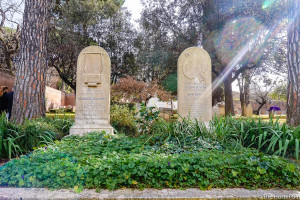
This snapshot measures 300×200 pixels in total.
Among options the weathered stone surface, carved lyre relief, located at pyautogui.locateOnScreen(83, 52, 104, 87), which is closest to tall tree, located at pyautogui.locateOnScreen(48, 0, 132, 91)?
carved lyre relief, located at pyautogui.locateOnScreen(83, 52, 104, 87)

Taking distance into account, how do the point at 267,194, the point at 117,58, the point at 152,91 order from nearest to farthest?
the point at 267,194
the point at 152,91
the point at 117,58

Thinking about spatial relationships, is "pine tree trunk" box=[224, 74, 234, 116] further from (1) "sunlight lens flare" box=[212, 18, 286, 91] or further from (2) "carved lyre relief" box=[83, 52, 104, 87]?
(2) "carved lyre relief" box=[83, 52, 104, 87]

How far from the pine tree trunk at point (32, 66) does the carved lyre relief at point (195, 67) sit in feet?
14.5

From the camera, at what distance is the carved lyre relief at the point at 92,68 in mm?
5328

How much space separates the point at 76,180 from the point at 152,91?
11.9 m

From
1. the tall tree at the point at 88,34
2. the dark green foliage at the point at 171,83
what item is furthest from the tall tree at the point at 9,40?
the dark green foliage at the point at 171,83

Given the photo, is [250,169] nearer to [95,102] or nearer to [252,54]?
[95,102]

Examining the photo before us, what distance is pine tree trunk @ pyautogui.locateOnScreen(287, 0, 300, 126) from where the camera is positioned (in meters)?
4.77

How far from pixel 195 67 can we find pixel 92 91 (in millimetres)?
3093

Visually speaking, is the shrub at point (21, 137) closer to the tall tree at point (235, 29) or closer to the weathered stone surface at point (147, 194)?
the weathered stone surface at point (147, 194)

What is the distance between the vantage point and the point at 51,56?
14250mm

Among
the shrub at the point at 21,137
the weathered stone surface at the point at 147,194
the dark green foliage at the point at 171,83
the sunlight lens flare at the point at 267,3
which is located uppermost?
the sunlight lens flare at the point at 267,3

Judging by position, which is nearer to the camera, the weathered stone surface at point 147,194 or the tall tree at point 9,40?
the weathered stone surface at point 147,194


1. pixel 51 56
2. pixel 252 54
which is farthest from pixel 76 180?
pixel 51 56
